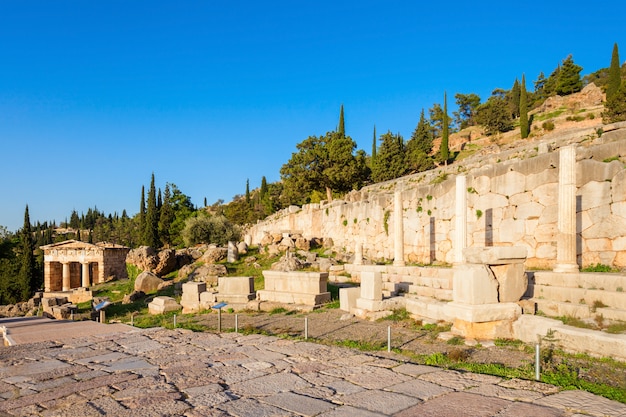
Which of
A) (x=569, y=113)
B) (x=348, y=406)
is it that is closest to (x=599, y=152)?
(x=348, y=406)

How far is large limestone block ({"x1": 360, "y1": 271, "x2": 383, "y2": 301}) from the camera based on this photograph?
1135cm

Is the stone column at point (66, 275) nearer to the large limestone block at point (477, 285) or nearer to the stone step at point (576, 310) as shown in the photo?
the large limestone block at point (477, 285)

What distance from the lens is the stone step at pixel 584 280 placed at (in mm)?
8250

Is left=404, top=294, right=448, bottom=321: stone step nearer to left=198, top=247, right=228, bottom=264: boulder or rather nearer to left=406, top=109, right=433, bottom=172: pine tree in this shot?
left=198, top=247, right=228, bottom=264: boulder

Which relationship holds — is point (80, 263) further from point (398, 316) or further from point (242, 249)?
point (398, 316)

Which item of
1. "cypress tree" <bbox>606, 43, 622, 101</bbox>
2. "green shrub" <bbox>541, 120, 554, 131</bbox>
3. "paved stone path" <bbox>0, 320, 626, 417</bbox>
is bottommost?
"paved stone path" <bbox>0, 320, 626, 417</bbox>

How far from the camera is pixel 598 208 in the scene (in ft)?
35.0

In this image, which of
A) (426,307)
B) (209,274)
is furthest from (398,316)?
(209,274)

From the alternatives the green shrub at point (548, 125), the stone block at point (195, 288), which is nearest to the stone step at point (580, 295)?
the stone block at point (195, 288)

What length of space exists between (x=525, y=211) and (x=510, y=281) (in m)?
5.05

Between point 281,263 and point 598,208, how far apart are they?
39.9ft

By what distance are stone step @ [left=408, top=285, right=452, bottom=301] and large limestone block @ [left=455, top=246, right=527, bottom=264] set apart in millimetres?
2778

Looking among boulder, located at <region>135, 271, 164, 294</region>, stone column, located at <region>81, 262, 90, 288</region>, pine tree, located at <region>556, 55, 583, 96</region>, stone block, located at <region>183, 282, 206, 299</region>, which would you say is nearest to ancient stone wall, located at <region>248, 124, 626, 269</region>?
stone block, located at <region>183, 282, 206, 299</region>

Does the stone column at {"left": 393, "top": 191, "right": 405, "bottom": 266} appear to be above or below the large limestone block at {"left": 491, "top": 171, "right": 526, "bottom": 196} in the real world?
below
